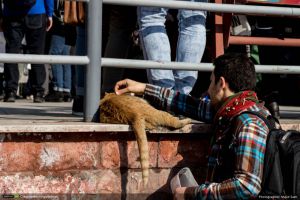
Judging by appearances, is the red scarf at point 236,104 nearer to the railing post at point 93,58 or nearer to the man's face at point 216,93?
the man's face at point 216,93

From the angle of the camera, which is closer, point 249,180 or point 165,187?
point 249,180

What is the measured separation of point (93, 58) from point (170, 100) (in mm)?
539

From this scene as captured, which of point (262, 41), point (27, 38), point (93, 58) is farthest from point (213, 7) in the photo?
point (27, 38)

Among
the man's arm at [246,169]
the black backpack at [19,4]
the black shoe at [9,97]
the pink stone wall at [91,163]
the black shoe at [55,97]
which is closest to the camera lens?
the man's arm at [246,169]

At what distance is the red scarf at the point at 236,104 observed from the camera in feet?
12.6

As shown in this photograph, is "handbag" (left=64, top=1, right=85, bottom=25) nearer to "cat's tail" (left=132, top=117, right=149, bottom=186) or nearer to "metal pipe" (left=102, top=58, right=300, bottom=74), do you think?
"metal pipe" (left=102, top=58, right=300, bottom=74)

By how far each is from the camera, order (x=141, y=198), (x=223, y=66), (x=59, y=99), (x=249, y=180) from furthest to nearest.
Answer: (x=59, y=99) → (x=141, y=198) → (x=223, y=66) → (x=249, y=180)

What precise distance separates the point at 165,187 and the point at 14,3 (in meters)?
3.38

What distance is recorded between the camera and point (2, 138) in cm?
401

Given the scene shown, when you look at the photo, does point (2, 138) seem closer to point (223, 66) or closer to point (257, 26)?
point (223, 66)

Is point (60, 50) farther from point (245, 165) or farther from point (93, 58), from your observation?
point (245, 165)

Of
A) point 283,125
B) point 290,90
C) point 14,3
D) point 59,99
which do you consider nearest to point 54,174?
point 283,125

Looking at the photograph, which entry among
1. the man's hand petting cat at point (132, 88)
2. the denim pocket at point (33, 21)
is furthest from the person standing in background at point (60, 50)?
the man's hand petting cat at point (132, 88)

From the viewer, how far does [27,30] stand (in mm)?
7207
